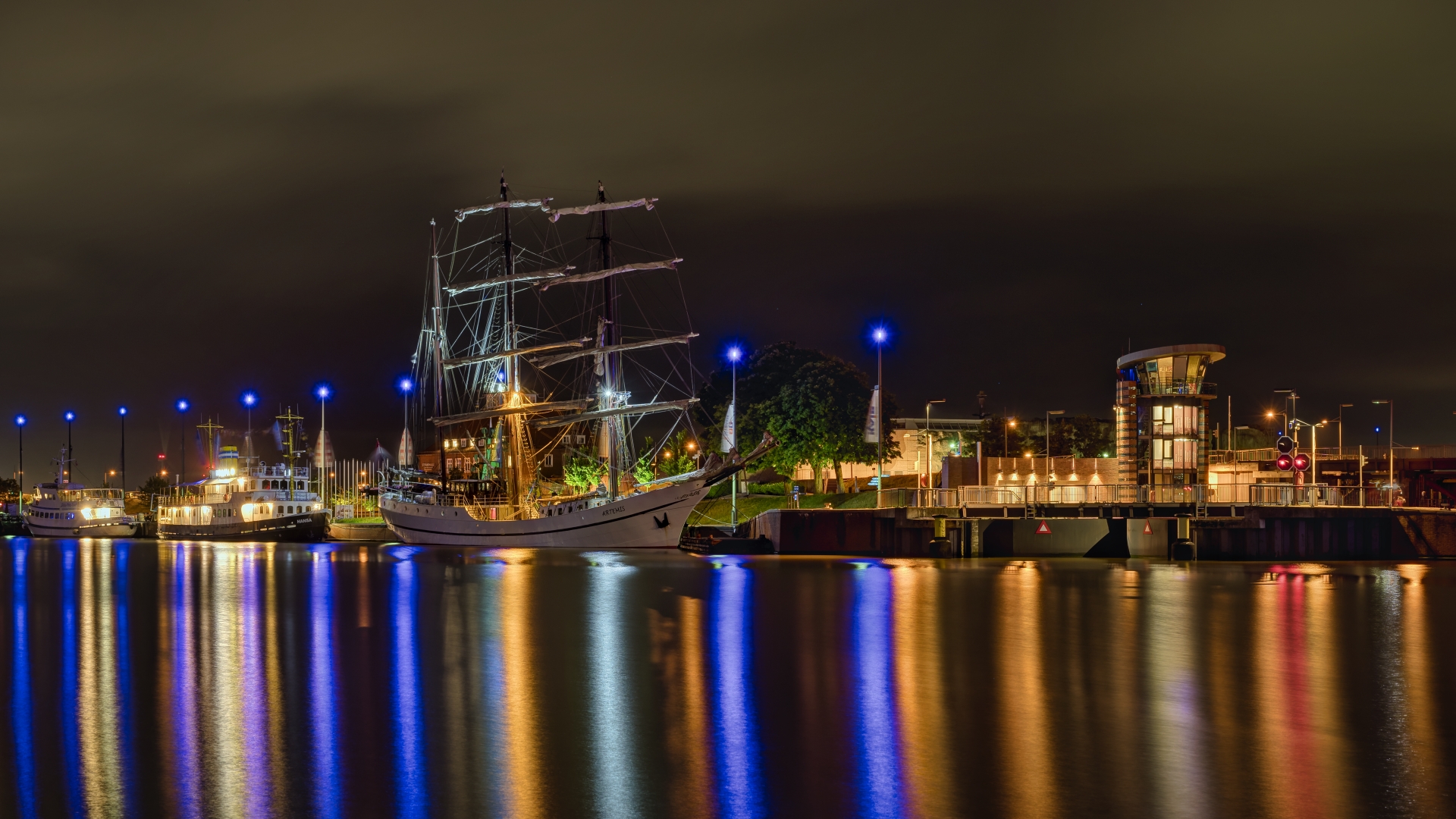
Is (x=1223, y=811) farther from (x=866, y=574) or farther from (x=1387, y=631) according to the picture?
(x=866, y=574)

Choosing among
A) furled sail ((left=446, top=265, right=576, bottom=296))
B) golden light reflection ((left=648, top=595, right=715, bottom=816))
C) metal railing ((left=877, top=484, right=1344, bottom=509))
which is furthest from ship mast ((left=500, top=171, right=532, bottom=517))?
golden light reflection ((left=648, top=595, right=715, bottom=816))

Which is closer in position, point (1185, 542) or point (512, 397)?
point (1185, 542)

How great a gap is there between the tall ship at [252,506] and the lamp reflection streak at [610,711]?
2542 inches

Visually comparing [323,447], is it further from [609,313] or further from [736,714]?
[736,714]

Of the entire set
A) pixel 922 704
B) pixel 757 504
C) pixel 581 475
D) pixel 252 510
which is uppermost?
pixel 581 475

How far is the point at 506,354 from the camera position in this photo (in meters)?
92.1

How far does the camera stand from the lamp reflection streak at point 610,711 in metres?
16.6

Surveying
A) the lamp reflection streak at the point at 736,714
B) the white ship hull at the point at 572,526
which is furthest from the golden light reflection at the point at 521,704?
the white ship hull at the point at 572,526

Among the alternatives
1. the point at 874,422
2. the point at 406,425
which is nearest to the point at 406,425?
the point at 406,425

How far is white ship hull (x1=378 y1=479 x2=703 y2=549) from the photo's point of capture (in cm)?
8169

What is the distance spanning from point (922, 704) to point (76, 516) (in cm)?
12511

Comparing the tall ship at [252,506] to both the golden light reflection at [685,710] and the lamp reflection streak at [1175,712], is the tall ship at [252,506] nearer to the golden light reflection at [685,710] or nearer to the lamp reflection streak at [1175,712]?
the golden light reflection at [685,710]

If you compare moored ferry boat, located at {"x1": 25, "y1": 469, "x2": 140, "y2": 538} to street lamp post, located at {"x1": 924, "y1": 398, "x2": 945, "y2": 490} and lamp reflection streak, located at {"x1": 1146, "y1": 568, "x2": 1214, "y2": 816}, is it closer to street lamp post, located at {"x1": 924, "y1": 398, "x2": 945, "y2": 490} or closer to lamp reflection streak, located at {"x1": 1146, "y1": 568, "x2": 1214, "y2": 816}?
street lamp post, located at {"x1": 924, "y1": 398, "x2": 945, "y2": 490}

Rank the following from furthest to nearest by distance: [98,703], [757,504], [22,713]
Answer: [757,504] < [98,703] < [22,713]
